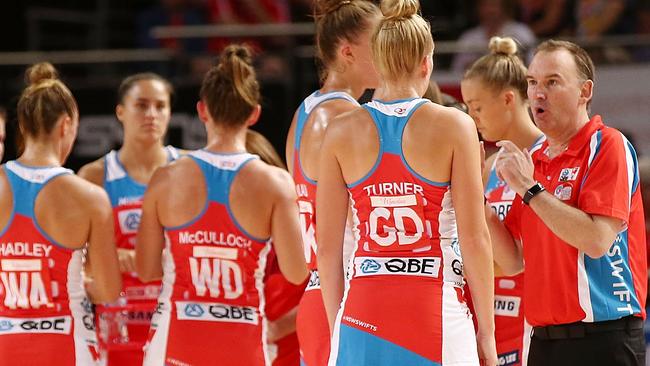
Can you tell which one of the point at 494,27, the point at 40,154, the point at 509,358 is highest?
the point at 494,27

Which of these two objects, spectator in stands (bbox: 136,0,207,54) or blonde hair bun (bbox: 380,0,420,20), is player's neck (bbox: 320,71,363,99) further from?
spectator in stands (bbox: 136,0,207,54)

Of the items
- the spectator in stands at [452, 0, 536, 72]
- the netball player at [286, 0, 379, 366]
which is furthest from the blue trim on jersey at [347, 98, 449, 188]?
the spectator in stands at [452, 0, 536, 72]

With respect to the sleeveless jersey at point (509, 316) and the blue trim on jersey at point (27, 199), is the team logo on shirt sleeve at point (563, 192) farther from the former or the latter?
the blue trim on jersey at point (27, 199)

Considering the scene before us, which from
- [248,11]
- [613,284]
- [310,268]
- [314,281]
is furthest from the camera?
[248,11]

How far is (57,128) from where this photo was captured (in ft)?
15.5

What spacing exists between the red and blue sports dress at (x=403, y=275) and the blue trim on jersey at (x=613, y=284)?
56 centimetres

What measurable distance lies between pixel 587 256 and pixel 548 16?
18.1 ft

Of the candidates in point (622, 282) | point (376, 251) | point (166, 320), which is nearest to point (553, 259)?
point (622, 282)

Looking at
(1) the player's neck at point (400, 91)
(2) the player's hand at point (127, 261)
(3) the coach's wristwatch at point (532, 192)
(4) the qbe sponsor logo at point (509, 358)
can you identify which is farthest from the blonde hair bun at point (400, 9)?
(2) the player's hand at point (127, 261)

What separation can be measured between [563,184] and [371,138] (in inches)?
32.3

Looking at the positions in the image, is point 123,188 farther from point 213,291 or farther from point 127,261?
point 213,291

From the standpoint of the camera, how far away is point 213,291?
4656 mm

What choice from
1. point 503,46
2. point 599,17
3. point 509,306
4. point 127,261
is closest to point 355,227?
point 509,306

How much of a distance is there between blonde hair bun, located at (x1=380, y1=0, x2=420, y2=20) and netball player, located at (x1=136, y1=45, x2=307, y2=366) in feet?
4.34
